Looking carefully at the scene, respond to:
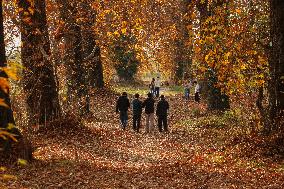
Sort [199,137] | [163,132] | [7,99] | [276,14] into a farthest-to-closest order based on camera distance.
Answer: [163,132] → [199,137] → [276,14] → [7,99]

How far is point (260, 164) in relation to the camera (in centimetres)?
1206

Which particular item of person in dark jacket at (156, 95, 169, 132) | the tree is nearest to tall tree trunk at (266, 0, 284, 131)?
Answer: person in dark jacket at (156, 95, 169, 132)

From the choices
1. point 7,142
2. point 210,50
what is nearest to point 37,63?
point 7,142

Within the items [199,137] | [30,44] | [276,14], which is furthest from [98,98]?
[276,14]

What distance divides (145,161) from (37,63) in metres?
5.13

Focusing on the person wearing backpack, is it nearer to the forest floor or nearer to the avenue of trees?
the forest floor

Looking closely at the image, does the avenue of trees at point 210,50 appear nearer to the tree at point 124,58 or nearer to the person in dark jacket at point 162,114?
the person in dark jacket at point 162,114

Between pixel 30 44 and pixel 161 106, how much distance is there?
25.7 feet

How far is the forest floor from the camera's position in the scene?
10.4 metres

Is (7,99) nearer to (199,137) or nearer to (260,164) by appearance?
(260,164)

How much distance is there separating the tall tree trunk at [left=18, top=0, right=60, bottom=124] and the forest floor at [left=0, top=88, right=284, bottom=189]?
860 mm

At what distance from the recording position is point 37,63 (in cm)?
1569

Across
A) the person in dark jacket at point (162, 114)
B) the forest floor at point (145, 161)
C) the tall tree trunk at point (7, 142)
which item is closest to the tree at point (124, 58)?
the person in dark jacket at point (162, 114)

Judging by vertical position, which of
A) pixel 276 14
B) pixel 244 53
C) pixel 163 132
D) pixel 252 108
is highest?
pixel 276 14
